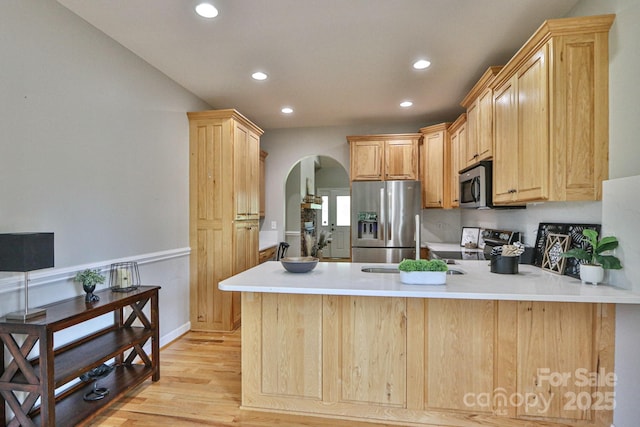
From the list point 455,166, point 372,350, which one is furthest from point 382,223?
point 372,350

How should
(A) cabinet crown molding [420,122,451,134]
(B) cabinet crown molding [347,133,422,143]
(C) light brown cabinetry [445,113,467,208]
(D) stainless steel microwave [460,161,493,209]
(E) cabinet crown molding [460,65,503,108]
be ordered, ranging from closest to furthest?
(E) cabinet crown molding [460,65,503,108] < (D) stainless steel microwave [460,161,493,209] < (C) light brown cabinetry [445,113,467,208] < (A) cabinet crown molding [420,122,451,134] < (B) cabinet crown molding [347,133,422,143]

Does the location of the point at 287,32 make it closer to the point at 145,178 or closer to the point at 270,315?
the point at 145,178

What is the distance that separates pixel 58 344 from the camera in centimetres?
214

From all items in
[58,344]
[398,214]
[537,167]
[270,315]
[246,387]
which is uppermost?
[537,167]

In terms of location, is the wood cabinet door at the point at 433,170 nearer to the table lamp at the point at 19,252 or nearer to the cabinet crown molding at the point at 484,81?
the cabinet crown molding at the point at 484,81

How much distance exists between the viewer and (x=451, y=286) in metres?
1.82

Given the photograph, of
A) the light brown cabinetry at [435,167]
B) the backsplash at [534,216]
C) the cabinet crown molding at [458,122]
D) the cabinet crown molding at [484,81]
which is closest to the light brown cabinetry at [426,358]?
the backsplash at [534,216]

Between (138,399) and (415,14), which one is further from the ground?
(415,14)

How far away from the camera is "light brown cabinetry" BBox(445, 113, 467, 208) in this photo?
366cm

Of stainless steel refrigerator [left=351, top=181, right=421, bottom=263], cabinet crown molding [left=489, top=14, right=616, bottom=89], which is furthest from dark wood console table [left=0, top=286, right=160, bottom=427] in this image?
cabinet crown molding [left=489, top=14, right=616, bottom=89]

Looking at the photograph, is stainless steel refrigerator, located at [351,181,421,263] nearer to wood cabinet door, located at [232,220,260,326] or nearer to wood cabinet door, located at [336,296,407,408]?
wood cabinet door, located at [232,220,260,326]

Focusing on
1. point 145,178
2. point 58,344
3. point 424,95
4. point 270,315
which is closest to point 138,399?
point 58,344

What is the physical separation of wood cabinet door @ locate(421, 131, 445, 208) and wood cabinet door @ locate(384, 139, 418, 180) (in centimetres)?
13

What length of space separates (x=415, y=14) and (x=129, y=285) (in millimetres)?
2845
